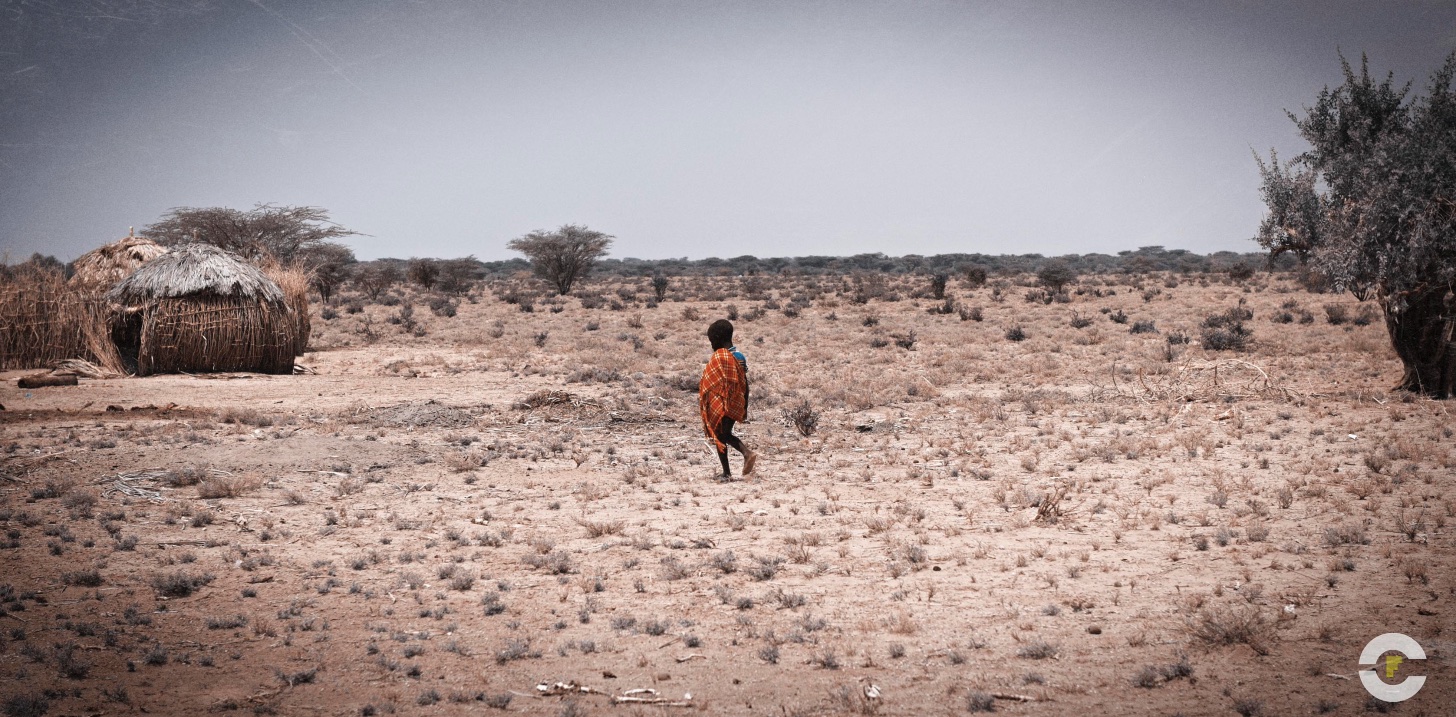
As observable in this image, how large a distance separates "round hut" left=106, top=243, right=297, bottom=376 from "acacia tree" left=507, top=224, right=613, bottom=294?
26.0 meters

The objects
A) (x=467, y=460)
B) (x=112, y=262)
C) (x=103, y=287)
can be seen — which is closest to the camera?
(x=467, y=460)

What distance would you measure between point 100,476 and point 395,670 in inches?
243

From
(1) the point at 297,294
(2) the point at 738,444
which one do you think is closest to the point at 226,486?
(2) the point at 738,444

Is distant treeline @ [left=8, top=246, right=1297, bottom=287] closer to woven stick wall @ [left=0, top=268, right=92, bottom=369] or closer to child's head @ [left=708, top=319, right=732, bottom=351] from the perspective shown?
woven stick wall @ [left=0, top=268, right=92, bottom=369]

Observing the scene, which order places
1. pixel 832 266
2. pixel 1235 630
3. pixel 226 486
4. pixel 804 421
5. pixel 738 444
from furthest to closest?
pixel 832 266
pixel 804 421
pixel 738 444
pixel 226 486
pixel 1235 630

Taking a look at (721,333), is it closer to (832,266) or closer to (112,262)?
(112,262)

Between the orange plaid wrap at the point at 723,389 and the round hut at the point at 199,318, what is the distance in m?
12.5

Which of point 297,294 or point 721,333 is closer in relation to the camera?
point 721,333

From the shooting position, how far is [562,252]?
4447 cm

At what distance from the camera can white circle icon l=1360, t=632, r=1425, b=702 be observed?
4.41 metres

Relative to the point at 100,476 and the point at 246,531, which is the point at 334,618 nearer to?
the point at 246,531

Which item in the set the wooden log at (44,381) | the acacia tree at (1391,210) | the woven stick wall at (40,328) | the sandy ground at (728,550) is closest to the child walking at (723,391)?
the sandy ground at (728,550)

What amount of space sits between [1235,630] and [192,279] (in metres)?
18.3

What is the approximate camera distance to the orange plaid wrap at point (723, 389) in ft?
30.2
